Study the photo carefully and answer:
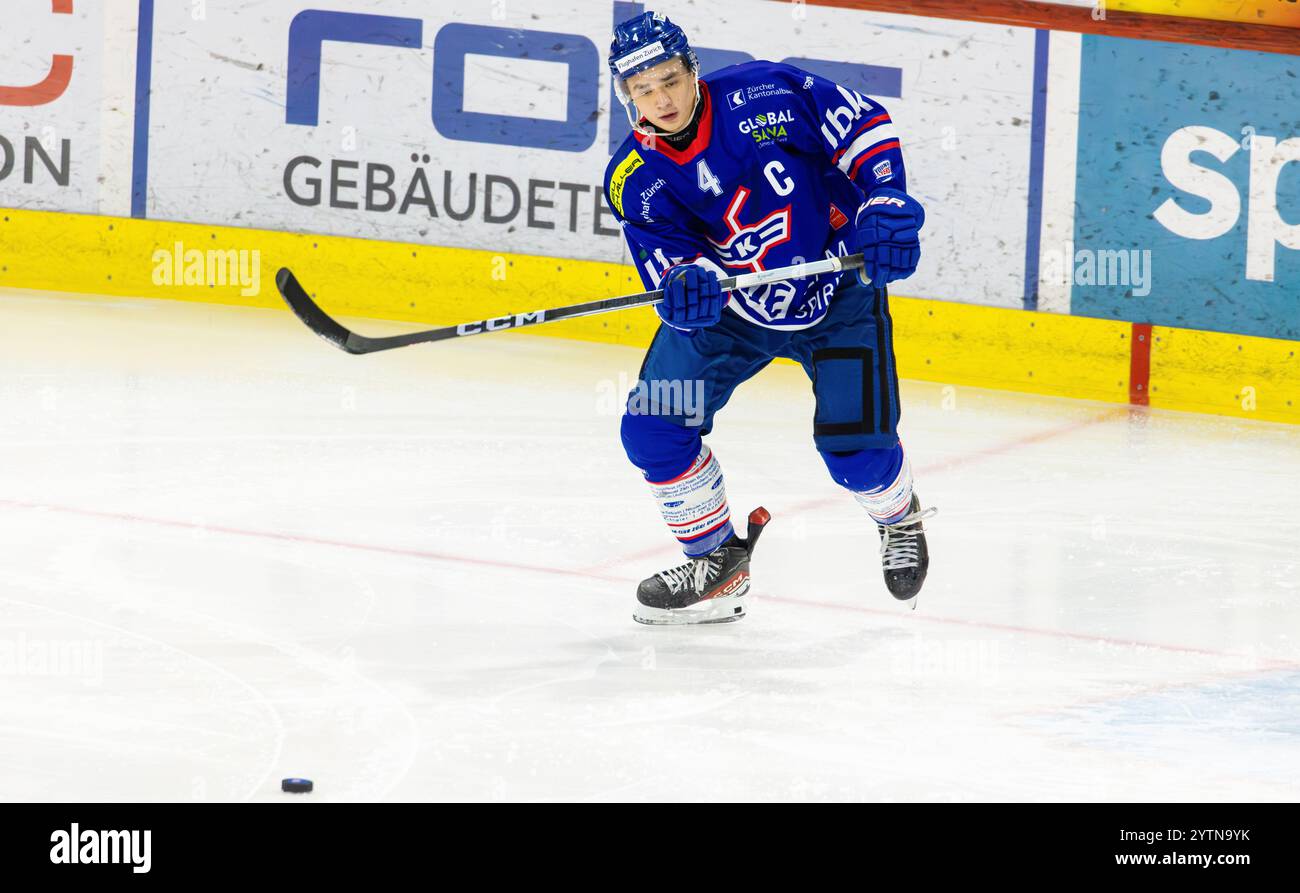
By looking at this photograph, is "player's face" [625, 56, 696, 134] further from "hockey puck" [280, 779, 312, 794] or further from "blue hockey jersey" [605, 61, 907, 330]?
"hockey puck" [280, 779, 312, 794]

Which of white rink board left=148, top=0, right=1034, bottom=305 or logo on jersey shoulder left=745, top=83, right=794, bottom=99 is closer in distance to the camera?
logo on jersey shoulder left=745, top=83, right=794, bottom=99

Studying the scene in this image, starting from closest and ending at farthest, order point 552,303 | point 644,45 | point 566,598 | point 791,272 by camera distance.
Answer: point 644,45 → point 791,272 → point 566,598 → point 552,303

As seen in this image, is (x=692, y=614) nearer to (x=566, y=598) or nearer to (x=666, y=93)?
(x=566, y=598)

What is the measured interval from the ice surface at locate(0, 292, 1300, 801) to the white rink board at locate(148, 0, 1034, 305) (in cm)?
50

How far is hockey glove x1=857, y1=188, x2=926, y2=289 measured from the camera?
3.85 meters

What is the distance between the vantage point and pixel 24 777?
3.15m

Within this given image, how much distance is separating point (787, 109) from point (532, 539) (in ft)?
4.00

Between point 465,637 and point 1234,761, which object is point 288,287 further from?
point 1234,761

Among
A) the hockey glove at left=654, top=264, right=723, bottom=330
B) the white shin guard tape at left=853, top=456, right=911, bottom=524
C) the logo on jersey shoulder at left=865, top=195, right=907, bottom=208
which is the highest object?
the logo on jersey shoulder at left=865, top=195, right=907, bottom=208

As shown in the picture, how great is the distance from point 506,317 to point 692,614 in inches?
25.6

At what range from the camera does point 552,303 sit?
22.8 feet

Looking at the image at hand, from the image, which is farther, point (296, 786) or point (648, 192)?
point (648, 192)

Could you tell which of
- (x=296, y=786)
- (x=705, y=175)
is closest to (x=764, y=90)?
(x=705, y=175)

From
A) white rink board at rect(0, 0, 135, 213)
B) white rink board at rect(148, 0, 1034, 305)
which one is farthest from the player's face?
white rink board at rect(0, 0, 135, 213)
